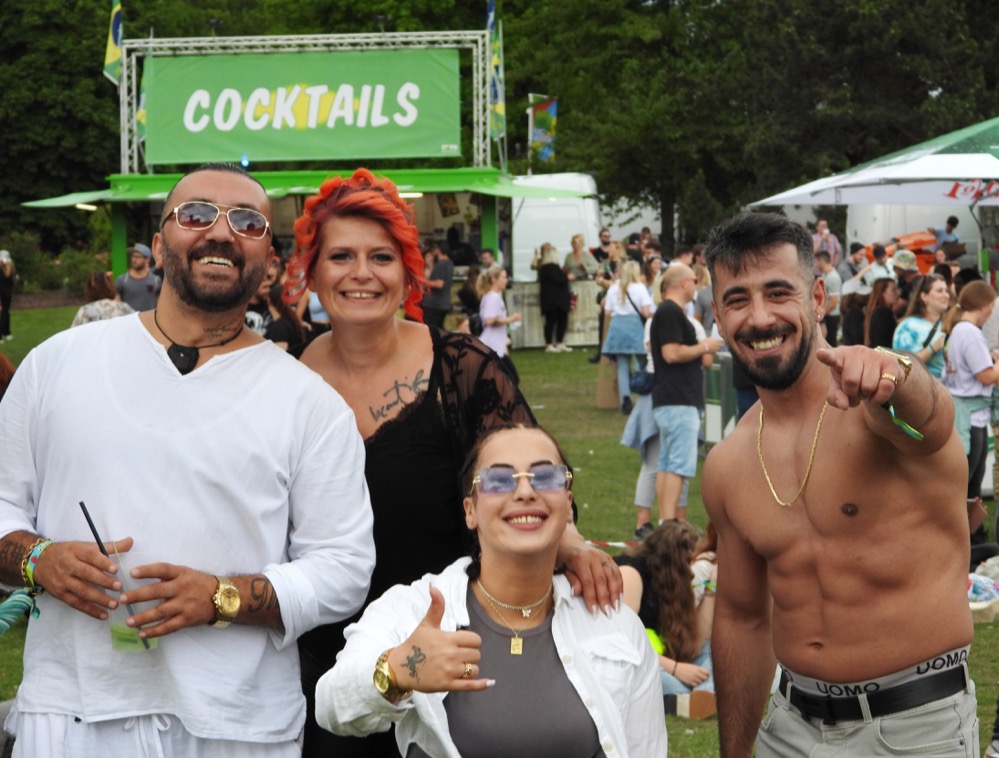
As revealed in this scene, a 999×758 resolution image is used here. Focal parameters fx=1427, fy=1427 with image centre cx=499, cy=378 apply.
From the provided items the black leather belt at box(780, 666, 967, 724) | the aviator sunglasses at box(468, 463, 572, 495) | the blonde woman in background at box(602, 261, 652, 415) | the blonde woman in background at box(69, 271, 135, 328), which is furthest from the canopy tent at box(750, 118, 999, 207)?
the aviator sunglasses at box(468, 463, 572, 495)

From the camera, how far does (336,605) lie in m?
3.10

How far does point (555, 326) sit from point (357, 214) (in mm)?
21312

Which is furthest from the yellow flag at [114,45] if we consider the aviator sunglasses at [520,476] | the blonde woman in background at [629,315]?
the aviator sunglasses at [520,476]

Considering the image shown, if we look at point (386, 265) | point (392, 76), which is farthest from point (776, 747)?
point (392, 76)

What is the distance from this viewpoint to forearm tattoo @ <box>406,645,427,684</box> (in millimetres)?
2777

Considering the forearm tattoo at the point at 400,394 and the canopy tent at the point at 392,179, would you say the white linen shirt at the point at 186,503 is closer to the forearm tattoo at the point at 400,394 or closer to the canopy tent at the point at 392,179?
the forearm tattoo at the point at 400,394

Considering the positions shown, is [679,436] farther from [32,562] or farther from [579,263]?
[579,263]

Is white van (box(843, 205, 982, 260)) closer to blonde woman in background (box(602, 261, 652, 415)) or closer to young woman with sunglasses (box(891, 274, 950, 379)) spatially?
blonde woman in background (box(602, 261, 652, 415))

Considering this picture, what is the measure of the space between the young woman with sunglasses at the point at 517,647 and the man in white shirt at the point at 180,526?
181mm

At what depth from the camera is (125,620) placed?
117 inches

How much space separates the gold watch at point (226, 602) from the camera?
2.94 metres

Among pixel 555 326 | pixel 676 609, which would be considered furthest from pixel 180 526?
pixel 555 326

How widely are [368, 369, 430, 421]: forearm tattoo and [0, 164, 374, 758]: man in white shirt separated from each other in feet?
1.46

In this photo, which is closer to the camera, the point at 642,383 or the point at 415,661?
the point at 415,661
